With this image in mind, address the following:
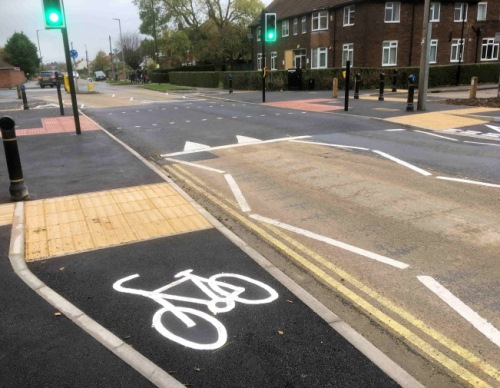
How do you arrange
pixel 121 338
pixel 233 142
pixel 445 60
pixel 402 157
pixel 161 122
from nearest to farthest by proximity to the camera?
pixel 121 338, pixel 402 157, pixel 233 142, pixel 161 122, pixel 445 60

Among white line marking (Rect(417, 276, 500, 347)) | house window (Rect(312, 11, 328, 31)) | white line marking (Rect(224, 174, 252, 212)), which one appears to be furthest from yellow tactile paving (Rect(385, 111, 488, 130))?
house window (Rect(312, 11, 328, 31))

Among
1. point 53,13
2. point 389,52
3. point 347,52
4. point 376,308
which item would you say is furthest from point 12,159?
point 347,52

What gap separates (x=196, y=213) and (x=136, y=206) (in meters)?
1.07

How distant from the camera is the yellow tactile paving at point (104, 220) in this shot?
570cm

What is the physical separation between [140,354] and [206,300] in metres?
0.94

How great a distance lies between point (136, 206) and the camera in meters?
7.07

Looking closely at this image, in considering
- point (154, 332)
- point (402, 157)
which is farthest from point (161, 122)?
point (154, 332)

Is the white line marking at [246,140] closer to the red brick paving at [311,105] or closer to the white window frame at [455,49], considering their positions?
the red brick paving at [311,105]

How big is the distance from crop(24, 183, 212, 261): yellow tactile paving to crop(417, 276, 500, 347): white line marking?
2957mm

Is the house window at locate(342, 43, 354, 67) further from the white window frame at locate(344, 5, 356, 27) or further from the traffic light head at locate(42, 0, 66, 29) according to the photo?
the traffic light head at locate(42, 0, 66, 29)

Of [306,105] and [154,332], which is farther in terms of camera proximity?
[306,105]

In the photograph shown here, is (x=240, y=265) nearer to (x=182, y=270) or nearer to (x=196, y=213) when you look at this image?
(x=182, y=270)

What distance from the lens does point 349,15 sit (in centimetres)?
3772

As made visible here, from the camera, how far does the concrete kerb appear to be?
124 inches
